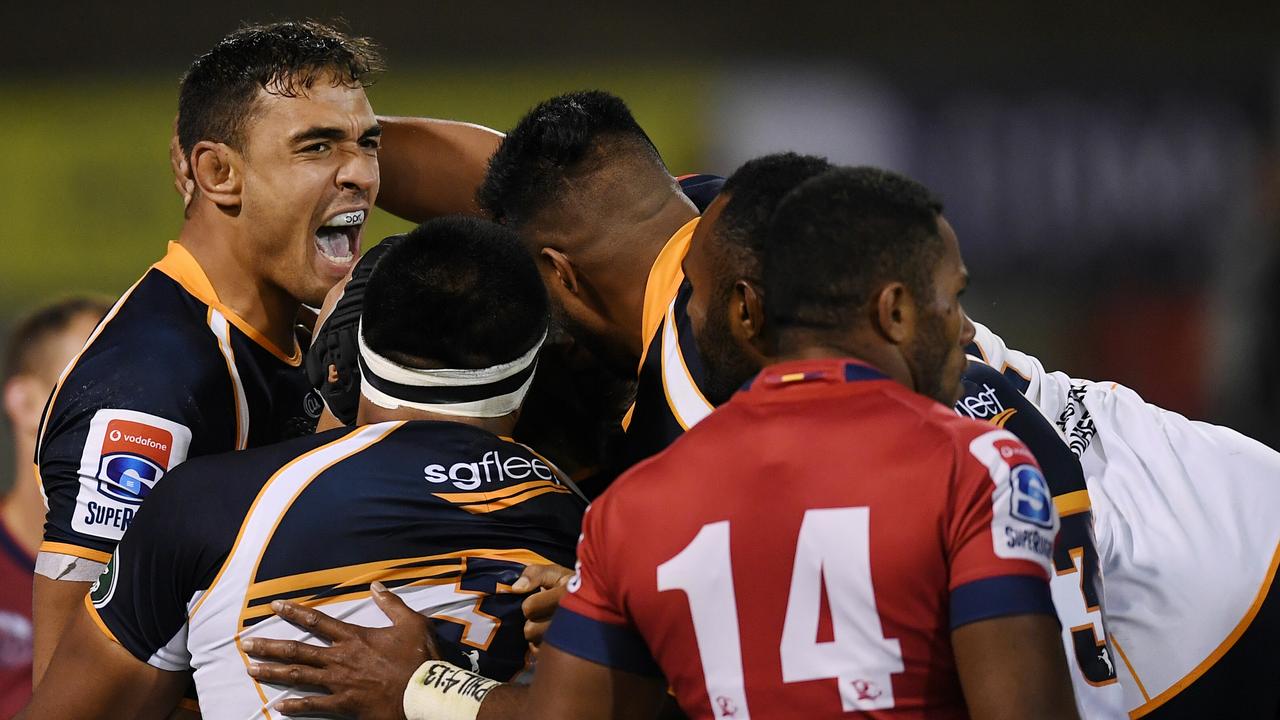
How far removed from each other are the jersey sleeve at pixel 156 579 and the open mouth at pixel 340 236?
1.06 m

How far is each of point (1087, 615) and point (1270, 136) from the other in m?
8.12

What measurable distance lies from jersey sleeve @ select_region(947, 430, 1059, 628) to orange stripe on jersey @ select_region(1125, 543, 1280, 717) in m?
1.46

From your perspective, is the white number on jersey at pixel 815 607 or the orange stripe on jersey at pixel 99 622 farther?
the orange stripe on jersey at pixel 99 622

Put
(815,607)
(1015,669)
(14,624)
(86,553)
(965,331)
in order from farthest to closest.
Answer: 1. (14,624)
2. (86,553)
3. (965,331)
4. (815,607)
5. (1015,669)

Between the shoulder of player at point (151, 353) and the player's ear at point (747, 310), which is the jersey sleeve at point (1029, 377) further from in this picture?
the shoulder of player at point (151, 353)

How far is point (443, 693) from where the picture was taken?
258 cm

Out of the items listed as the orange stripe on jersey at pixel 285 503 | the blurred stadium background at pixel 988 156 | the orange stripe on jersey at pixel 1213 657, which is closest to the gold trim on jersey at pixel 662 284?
the orange stripe on jersey at pixel 285 503

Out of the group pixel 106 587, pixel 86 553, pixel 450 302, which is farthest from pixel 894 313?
pixel 86 553

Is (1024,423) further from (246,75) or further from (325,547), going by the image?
(246,75)

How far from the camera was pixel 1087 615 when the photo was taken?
103 inches

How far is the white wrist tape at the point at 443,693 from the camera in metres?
2.56

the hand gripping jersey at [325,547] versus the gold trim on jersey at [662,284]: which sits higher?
the gold trim on jersey at [662,284]

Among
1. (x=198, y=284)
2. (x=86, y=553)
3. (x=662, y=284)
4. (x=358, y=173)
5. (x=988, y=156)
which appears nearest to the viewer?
(x=86, y=553)

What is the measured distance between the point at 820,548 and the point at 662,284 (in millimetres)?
1178
